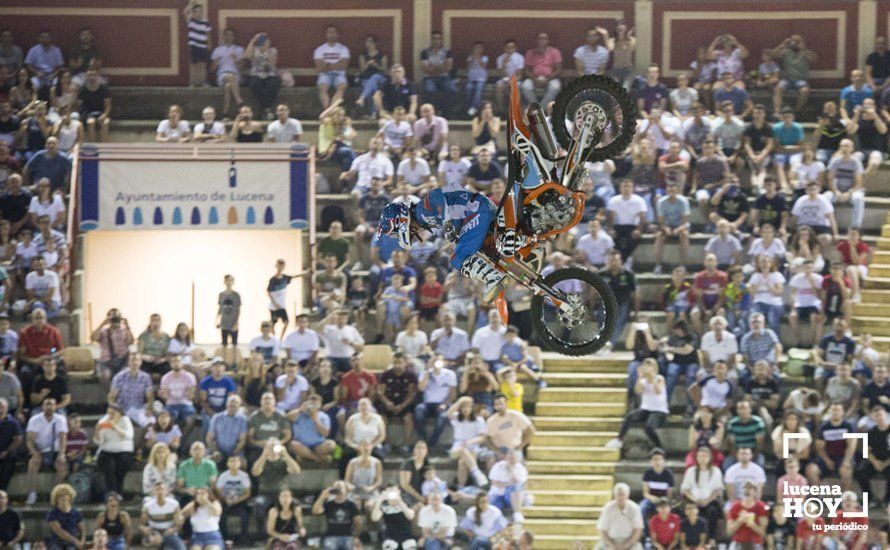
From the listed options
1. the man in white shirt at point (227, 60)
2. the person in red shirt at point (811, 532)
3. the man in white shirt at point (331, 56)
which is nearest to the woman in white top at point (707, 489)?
the person in red shirt at point (811, 532)

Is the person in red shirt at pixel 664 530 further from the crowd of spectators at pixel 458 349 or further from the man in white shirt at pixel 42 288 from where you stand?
the man in white shirt at pixel 42 288

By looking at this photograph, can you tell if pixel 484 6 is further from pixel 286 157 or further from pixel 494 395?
pixel 494 395

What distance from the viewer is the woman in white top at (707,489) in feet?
66.1

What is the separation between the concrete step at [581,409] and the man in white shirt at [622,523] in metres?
2.28

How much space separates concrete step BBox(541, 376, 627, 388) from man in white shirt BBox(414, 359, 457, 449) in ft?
5.96

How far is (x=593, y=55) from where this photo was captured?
25875 millimetres

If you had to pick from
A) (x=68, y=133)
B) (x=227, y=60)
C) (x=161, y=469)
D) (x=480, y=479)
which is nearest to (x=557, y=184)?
(x=480, y=479)

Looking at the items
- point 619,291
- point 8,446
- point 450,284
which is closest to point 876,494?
point 619,291

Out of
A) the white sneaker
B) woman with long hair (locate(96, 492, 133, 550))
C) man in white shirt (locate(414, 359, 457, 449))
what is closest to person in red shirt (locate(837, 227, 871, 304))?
man in white shirt (locate(414, 359, 457, 449))

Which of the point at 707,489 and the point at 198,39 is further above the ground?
the point at 198,39

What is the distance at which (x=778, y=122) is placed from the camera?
80.7ft

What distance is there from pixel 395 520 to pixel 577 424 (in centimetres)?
301

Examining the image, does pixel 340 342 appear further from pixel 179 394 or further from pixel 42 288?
pixel 42 288

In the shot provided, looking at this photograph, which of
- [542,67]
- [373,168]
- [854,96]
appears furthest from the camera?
Answer: [542,67]
